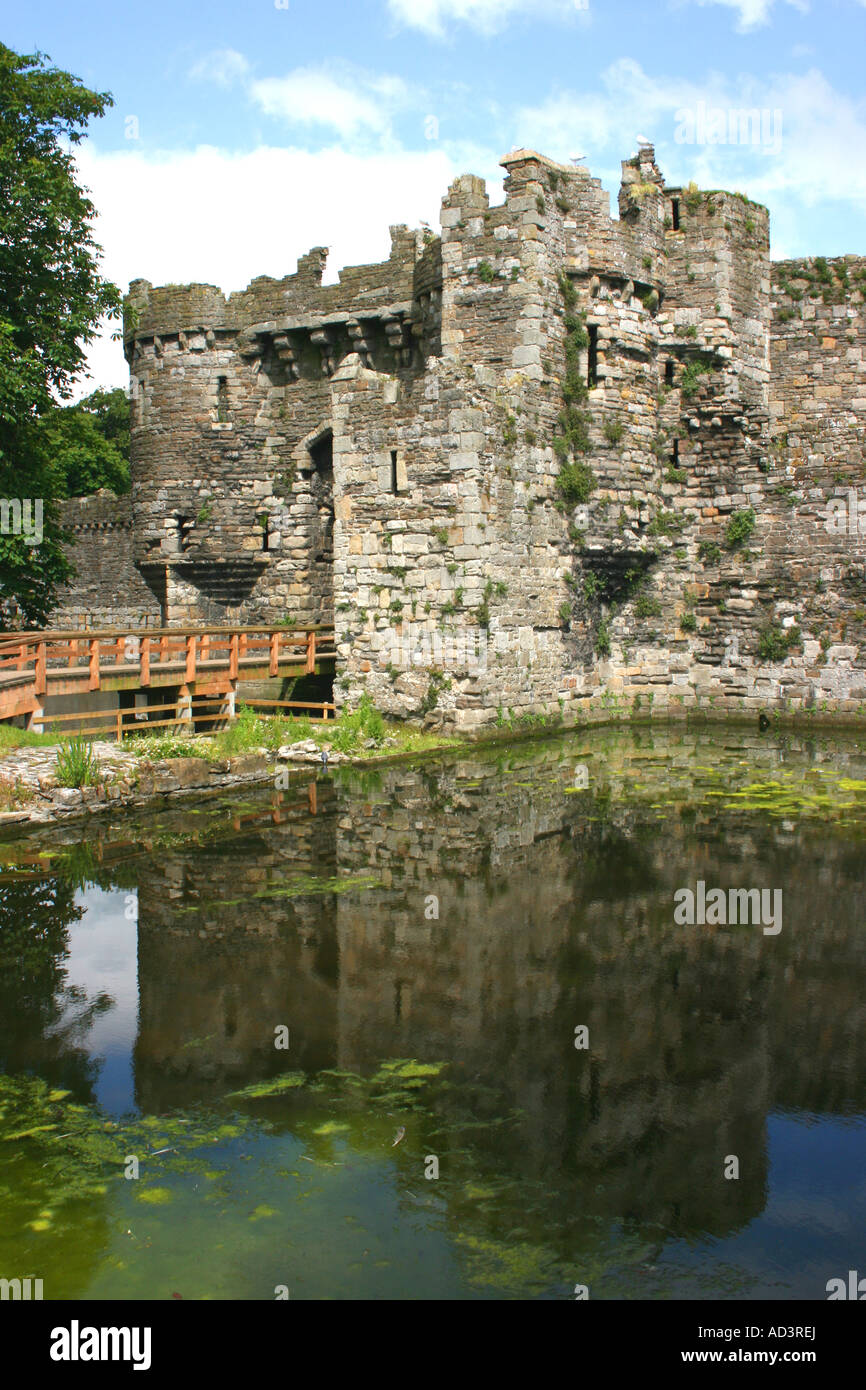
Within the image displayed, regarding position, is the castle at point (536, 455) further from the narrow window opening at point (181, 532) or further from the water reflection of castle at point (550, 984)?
the water reflection of castle at point (550, 984)

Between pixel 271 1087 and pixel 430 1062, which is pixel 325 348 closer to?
pixel 430 1062

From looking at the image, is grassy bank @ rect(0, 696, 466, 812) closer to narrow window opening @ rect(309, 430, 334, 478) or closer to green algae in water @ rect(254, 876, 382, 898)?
green algae in water @ rect(254, 876, 382, 898)

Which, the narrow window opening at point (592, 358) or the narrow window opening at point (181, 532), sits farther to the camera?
the narrow window opening at point (181, 532)

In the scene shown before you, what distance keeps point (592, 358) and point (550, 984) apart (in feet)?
40.3

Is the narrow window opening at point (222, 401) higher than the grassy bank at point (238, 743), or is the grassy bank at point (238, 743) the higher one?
the narrow window opening at point (222, 401)

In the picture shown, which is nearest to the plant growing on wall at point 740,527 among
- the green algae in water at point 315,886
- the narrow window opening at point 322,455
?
the narrow window opening at point 322,455

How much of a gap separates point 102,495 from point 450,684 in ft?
54.4

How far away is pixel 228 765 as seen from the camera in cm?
1230

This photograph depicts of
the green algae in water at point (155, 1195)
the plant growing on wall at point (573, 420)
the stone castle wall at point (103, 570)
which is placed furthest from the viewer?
the stone castle wall at point (103, 570)

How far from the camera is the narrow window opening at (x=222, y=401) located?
2031 centimetres

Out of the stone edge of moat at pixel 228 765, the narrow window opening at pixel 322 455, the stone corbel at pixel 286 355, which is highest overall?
the stone corbel at pixel 286 355

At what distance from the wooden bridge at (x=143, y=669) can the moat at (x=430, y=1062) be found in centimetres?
339

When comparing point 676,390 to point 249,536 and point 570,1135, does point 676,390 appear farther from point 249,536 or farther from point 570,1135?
point 570,1135

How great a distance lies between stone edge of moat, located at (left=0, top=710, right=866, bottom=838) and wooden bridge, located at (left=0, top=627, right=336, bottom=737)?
1.21m
